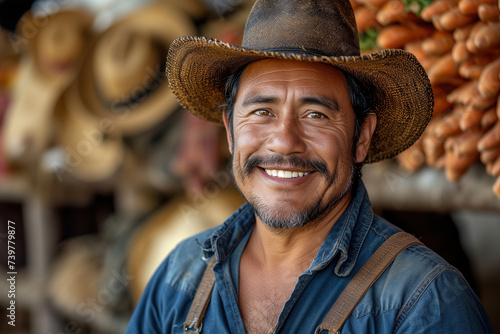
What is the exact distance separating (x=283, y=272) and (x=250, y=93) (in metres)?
0.53

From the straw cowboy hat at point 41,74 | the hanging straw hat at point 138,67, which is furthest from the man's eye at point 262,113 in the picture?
the straw cowboy hat at point 41,74

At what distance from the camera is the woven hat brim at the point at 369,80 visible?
Answer: 1367 mm

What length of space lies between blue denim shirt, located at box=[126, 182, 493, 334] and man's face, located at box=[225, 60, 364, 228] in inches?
4.2

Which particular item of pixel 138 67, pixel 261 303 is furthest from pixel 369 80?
pixel 138 67

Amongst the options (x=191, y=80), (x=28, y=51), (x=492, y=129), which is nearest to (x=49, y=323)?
(x=28, y=51)

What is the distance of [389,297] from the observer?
122 centimetres

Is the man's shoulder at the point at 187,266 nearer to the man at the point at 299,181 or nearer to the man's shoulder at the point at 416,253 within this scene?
the man at the point at 299,181

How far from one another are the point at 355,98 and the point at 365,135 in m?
0.14

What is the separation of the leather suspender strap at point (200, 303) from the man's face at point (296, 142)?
0.82 feet

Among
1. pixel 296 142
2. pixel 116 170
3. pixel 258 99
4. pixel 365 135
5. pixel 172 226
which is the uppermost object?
pixel 258 99

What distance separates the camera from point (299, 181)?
142cm

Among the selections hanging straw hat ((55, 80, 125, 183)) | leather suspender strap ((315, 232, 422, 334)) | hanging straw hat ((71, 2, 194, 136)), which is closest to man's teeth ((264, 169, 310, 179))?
leather suspender strap ((315, 232, 422, 334))

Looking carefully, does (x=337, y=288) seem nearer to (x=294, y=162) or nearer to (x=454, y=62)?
(x=294, y=162)

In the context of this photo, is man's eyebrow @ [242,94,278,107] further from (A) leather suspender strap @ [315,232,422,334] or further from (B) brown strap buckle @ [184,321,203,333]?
(B) brown strap buckle @ [184,321,203,333]
